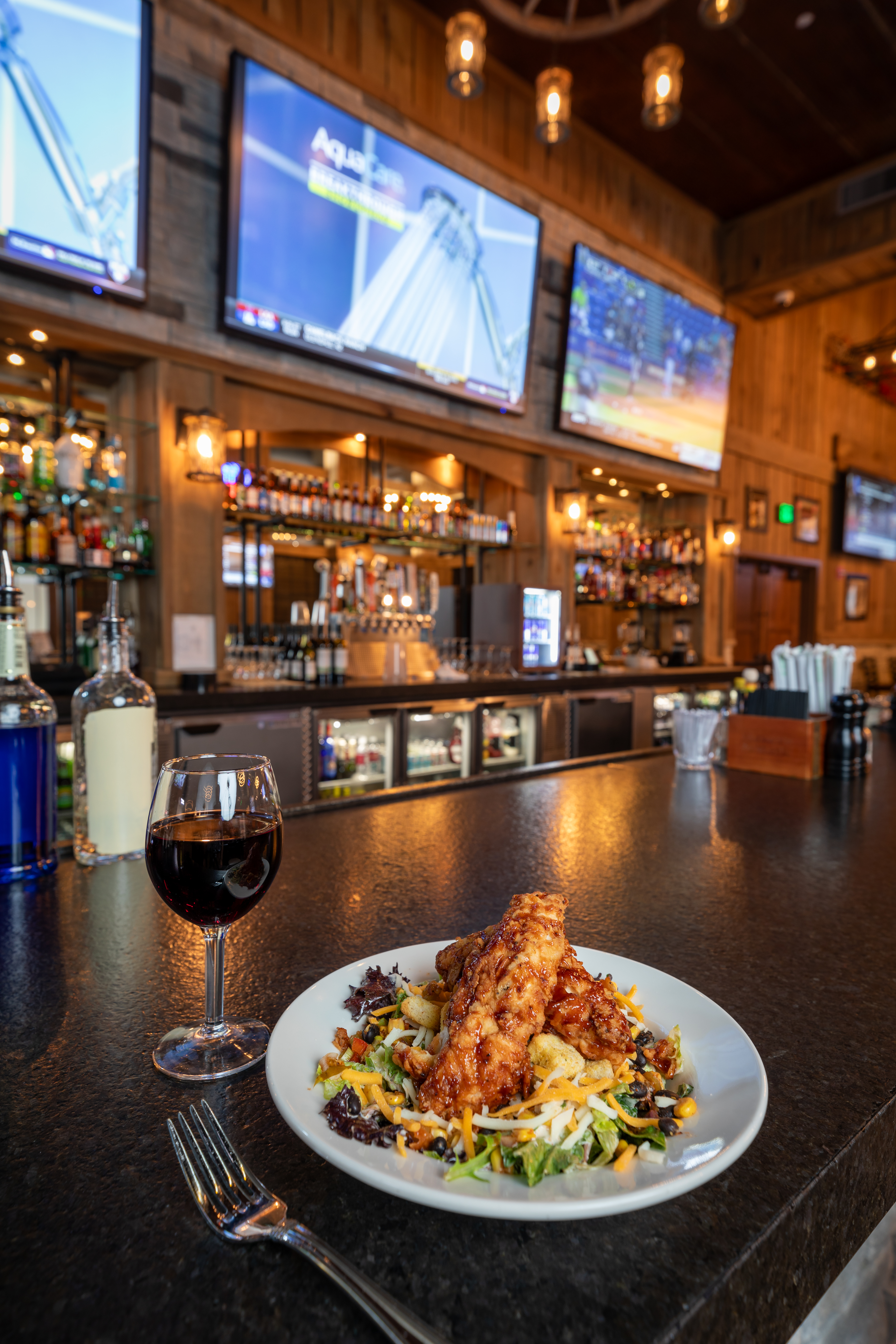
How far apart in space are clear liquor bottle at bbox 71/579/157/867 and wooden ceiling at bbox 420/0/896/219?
4.50m

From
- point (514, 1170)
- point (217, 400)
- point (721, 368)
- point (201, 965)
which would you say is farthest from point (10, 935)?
point (721, 368)

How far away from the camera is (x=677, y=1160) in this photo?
38cm

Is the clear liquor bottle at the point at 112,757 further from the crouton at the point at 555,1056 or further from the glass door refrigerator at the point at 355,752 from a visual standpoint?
the glass door refrigerator at the point at 355,752

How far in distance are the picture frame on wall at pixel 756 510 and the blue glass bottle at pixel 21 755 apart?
22.8 feet

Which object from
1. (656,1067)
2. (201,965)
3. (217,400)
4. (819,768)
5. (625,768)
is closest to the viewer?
(656,1067)

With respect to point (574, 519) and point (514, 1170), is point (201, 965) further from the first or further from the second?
point (574, 519)

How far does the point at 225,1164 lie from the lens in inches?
16.1

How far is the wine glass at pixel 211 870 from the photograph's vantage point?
519 millimetres

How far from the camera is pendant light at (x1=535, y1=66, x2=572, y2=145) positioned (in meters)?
2.65

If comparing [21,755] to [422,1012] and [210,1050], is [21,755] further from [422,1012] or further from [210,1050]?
[422,1012]

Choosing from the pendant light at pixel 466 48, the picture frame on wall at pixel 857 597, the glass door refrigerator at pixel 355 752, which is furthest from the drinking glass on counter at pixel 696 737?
the picture frame on wall at pixel 857 597

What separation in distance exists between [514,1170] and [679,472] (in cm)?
630

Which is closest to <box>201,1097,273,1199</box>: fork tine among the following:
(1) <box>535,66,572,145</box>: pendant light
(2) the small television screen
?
(1) <box>535,66,572,145</box>: pendant light

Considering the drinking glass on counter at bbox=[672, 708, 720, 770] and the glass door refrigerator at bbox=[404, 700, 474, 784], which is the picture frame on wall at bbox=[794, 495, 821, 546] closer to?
the glass door refrigerator at bbox=[404, 700, 474, 784]
